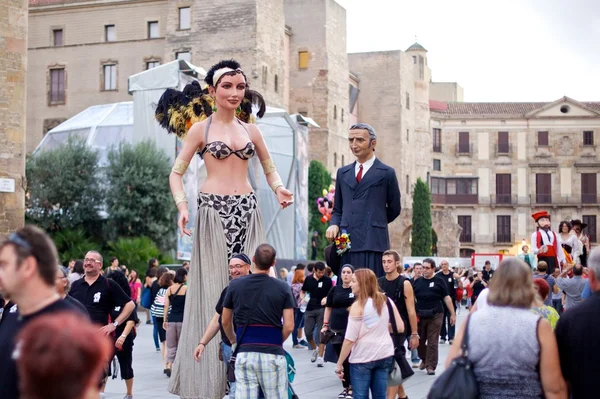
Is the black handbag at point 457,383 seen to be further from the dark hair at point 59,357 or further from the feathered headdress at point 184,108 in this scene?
the feathered headdress at point 184,108

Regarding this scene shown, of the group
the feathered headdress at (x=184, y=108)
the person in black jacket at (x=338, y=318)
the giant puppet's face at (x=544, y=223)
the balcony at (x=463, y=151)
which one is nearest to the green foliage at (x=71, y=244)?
the giant puppet's face at (x=544, y=223)


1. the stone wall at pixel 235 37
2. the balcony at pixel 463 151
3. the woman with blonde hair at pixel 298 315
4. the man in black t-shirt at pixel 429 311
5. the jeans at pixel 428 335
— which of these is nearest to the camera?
the man in black t-shirt at pixel 429 311

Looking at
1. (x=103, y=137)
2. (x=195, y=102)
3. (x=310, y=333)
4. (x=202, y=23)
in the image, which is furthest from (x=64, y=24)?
(x=195, y=102)

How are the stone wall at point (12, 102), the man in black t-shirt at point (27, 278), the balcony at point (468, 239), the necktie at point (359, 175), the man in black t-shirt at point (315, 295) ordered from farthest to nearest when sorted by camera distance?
1. the balcony at point (468, 239)
2. the stone wall at point (12, 102)
3. the man in black t-shirt at point (315, 295)
4. the necktie at point (359, 175)
5. the man in black t-shirt at point (27, 278)

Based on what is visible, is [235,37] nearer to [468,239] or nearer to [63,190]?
[63,190]

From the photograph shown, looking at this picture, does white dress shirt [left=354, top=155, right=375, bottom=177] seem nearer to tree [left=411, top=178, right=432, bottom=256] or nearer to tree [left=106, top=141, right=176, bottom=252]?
tree [left=106, top=141, right=176, bottom=252]

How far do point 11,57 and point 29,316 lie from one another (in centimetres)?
2390

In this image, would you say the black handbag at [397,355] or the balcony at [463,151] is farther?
the balcony at [463,151]

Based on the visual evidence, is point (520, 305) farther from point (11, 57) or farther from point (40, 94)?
point (40, 94)

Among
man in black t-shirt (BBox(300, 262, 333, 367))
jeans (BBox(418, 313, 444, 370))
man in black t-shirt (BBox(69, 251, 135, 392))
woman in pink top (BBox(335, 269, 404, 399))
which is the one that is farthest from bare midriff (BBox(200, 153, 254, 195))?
man in black t-shirt (BBox(300, 262, 333, 367))

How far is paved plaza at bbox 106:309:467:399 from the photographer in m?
12.1

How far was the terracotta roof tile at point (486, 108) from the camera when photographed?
83500 mm

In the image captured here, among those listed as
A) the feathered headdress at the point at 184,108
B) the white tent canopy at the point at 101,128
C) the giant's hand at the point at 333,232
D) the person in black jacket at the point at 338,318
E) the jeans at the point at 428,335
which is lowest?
the jeans at the point at 428,335

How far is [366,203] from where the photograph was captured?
27.6ft
